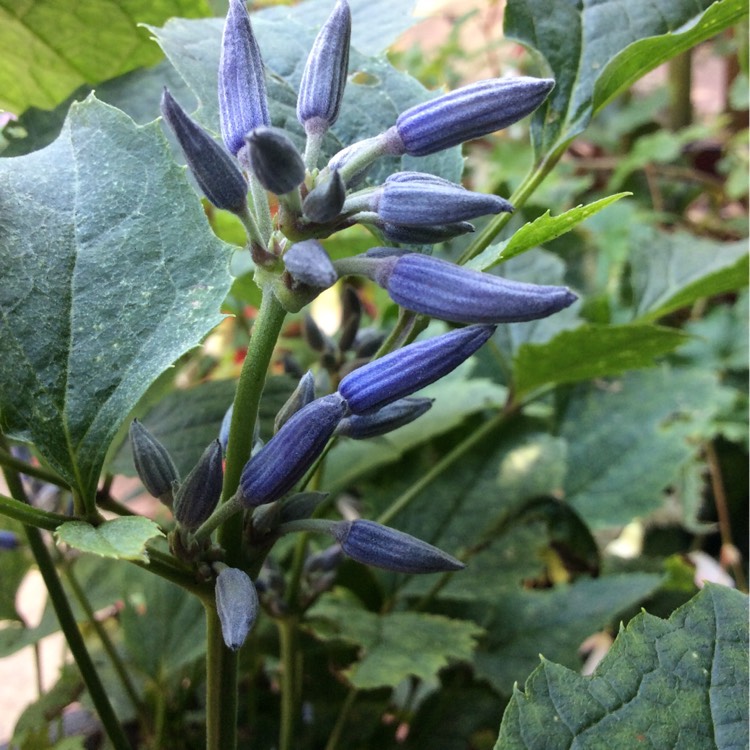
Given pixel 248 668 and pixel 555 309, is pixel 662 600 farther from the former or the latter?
pixel 555 309

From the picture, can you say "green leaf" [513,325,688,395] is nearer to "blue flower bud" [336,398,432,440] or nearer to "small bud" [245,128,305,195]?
"blue flower bud" [336,398,432,440]

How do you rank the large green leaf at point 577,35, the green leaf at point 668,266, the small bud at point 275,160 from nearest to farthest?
the small bud at point 275,160 < the large green leaf at point 577,35 < the green leaf at point 668,266

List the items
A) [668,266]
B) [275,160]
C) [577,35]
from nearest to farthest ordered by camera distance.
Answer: [275,160] < [577,35] < [668,266]

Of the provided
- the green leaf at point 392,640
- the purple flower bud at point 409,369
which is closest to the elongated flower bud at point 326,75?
the purple flower bud at point 409,369

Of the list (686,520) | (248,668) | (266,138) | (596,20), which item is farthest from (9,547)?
(686,520)

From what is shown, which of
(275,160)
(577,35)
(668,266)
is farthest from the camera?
(668,266)

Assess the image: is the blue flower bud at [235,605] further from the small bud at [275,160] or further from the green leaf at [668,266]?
the green leaf at [668,266]

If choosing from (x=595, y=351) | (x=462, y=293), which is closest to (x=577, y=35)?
(x=595, y=351)

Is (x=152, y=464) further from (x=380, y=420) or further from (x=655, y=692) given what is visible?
(x=655, y=692)
